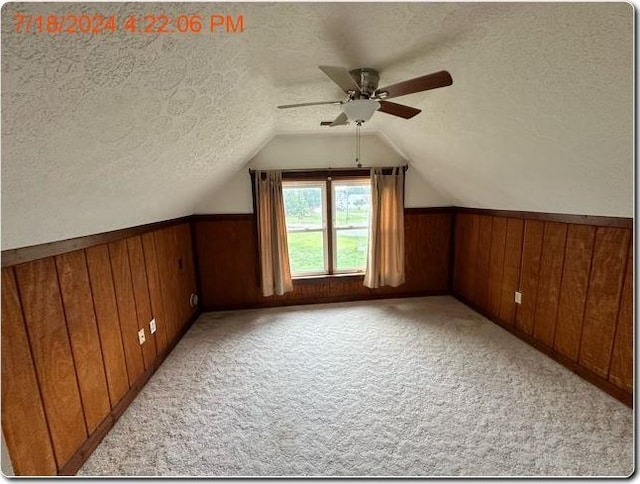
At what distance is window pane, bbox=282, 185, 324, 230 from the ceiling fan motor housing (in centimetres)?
193

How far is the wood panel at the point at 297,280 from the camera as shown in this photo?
3.40 metres

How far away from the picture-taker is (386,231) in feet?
11.3

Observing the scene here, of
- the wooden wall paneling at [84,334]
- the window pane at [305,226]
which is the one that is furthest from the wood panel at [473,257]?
the wooden wall paneling at [84,334]

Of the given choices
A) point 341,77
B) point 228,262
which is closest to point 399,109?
point 341,77

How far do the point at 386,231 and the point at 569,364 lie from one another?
206cm

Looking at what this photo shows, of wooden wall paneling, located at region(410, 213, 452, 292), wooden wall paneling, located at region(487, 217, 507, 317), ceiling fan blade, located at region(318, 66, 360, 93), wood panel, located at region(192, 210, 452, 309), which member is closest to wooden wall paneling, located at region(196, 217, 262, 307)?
wood panel, located at region(192, 210, 452, 309)

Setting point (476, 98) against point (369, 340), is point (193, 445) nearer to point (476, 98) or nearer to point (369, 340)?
point (369, 340)

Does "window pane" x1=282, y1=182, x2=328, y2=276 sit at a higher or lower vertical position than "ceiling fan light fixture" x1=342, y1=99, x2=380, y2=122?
lower

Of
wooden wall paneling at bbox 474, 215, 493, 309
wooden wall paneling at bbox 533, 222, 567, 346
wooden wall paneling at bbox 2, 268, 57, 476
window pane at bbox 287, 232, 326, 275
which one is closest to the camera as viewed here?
wooden wall paneling at bbox 2, 268, 57, 476

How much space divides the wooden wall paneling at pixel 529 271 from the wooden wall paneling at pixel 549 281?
41 millimetres

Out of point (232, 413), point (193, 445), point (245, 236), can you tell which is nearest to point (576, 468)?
point (232, 413)

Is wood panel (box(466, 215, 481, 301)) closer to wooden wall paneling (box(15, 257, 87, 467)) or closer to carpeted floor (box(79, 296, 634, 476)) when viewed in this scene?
carpeted floor (box(79, 296, 634, 476))

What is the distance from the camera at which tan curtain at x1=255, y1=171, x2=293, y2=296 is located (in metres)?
3.22

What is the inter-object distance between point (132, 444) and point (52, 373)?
0.65 meters
